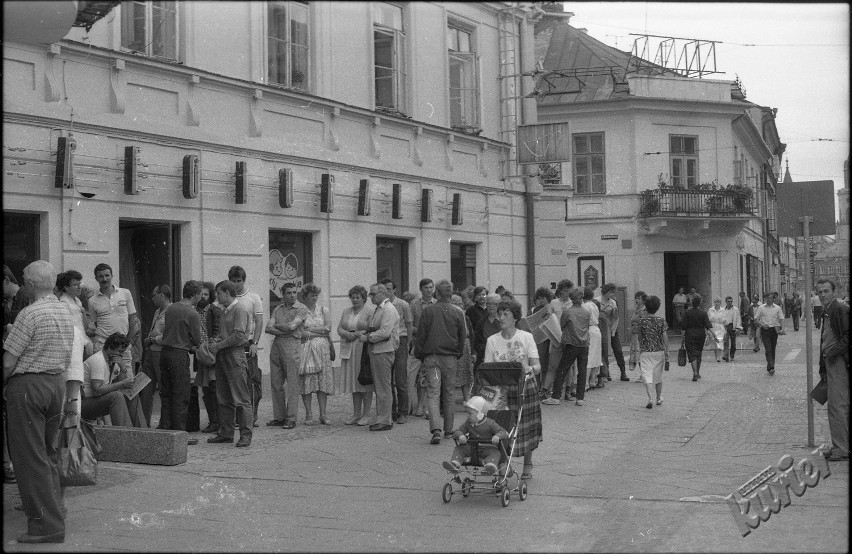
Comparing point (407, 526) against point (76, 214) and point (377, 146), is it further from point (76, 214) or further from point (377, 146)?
point (377, 146)

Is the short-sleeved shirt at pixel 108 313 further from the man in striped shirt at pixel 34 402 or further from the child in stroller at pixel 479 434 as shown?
the child in stroller at pixel 479 434

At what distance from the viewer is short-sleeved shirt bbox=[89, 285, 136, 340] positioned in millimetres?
11648

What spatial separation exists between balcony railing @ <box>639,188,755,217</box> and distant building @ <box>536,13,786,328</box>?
0.11 feet

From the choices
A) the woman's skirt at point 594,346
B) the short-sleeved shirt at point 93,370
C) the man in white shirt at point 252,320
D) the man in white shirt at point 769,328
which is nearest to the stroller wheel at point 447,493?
the short-sleeved shirt at point 93,370

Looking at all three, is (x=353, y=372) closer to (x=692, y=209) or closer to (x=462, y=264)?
(x=462, y=264)

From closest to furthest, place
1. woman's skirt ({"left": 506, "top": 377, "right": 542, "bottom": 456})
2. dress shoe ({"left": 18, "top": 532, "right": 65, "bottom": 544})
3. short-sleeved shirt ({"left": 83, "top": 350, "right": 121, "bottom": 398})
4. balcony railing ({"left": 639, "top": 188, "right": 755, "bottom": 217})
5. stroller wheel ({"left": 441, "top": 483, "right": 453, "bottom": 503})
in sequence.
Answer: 1. dress shoe ({"left": 18, "top": 532, "right": 65, "bottom": 544})
2. stroller wheel ({"left": 441, "top": 483, "right": 453, "bottom": 503})
3. woman's skirt ({"left": 506, "top": 377, "right": 542, "bottom": 456})
4. short-sleeved shirt ({"left": 83, "top": 350, "right": 121, "bottom": 398})
5. balcony railing ({"left": 639, "top": 188, "right": 755, "bottom": 217})

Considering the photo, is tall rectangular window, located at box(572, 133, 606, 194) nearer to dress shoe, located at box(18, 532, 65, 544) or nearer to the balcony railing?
the balcony railing

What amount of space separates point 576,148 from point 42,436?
31768mm

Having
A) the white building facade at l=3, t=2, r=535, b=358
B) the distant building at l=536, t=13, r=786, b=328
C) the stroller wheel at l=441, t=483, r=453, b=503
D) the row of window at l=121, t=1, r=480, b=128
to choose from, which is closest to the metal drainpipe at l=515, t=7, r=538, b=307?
the white building facade at l=3, t=2, r=535, b=358

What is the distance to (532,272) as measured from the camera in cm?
2272

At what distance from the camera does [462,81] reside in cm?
2053

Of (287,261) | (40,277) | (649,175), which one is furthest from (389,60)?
(649,175)

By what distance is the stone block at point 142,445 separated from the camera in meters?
9.97

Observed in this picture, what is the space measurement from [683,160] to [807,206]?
26624 millimetres
